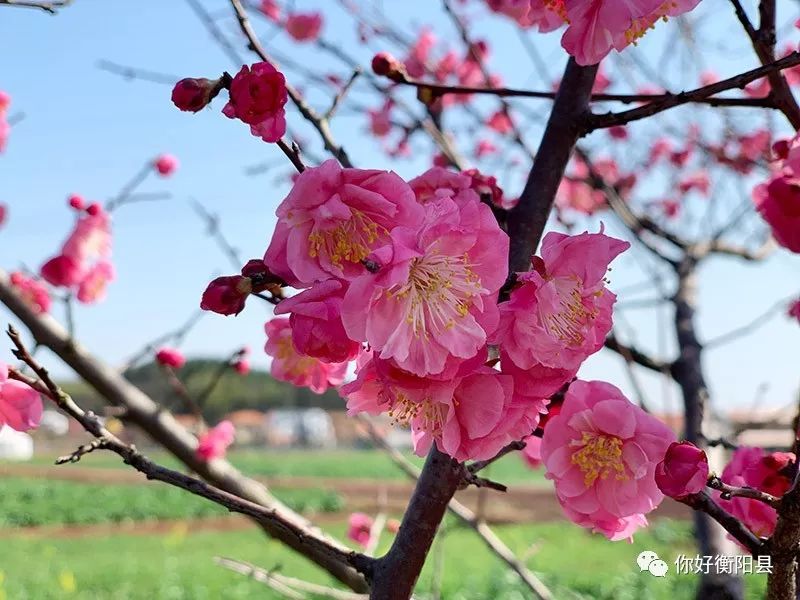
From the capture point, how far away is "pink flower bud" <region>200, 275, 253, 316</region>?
0.64 metres

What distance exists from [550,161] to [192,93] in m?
0.41

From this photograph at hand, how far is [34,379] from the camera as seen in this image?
Result: 83cm

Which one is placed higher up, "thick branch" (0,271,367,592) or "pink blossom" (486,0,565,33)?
"pink blossom" (486,0,565,33)

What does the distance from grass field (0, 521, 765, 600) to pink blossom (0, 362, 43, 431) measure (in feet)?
14.0

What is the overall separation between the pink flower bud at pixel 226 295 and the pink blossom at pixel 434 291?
117 millimetres

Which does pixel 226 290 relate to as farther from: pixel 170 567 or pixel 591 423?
pixel 170 567

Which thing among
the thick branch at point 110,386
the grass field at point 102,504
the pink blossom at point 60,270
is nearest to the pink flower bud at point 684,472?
the thick branch at point 110,386

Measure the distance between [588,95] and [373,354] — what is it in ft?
1.52

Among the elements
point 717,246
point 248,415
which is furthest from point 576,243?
point 248,415

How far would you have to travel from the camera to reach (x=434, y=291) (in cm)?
63

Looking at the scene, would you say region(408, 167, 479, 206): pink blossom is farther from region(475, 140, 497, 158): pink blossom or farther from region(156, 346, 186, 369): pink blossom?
region(475, 140, 497, 158): pink blossom

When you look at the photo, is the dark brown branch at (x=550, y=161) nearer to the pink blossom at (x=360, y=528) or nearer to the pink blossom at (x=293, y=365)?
the pink blossom at (x=293, y=365)

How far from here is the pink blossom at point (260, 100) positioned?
2.18ft

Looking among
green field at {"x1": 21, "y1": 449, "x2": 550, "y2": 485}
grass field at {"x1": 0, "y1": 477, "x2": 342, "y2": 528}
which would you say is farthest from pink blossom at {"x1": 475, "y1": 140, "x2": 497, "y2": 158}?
green field at {"x1": 21, "y1": 449, "x2": 550, "y2": 485}
